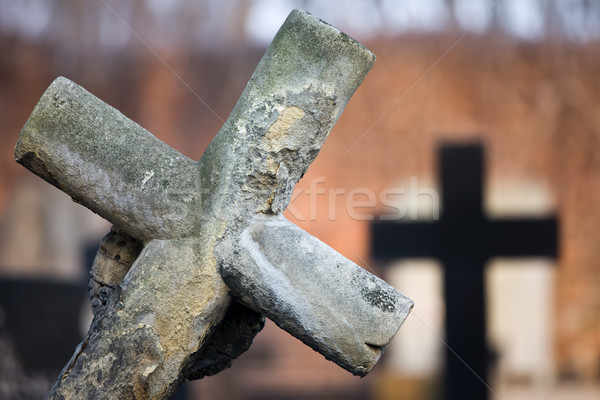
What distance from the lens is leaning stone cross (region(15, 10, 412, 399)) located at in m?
1.42

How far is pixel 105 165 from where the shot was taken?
1448 millimetres

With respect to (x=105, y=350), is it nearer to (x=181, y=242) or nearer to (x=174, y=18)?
(x=181, y=242)

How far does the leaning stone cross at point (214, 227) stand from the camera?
142 centimetres

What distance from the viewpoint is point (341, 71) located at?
4.88 feet

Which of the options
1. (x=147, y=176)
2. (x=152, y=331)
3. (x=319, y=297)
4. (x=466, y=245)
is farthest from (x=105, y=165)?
(x=466, y=245)

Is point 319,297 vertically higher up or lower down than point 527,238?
lower down

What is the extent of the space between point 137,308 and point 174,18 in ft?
9.76

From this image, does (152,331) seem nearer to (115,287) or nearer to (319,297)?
(115,287)

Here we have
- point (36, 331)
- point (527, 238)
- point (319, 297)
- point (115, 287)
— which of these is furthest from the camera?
point (36, 331)

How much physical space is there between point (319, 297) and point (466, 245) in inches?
88.9

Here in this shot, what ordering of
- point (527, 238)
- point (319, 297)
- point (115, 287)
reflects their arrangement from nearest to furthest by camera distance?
1. point (319, 297)
2. point (115, 287)
3. point (527, 238)

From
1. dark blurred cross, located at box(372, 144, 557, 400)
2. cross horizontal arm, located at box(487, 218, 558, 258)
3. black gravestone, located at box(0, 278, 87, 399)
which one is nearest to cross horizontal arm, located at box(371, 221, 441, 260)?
dark blurred cross, located at box(372, 144, 557, 400)

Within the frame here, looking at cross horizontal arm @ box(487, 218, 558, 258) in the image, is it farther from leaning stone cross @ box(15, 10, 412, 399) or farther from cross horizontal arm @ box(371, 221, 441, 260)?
leaning stone cross @ box(15, 10, 412, 399)

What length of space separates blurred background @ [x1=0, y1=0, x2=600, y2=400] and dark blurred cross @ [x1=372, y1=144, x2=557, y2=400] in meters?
0.05
